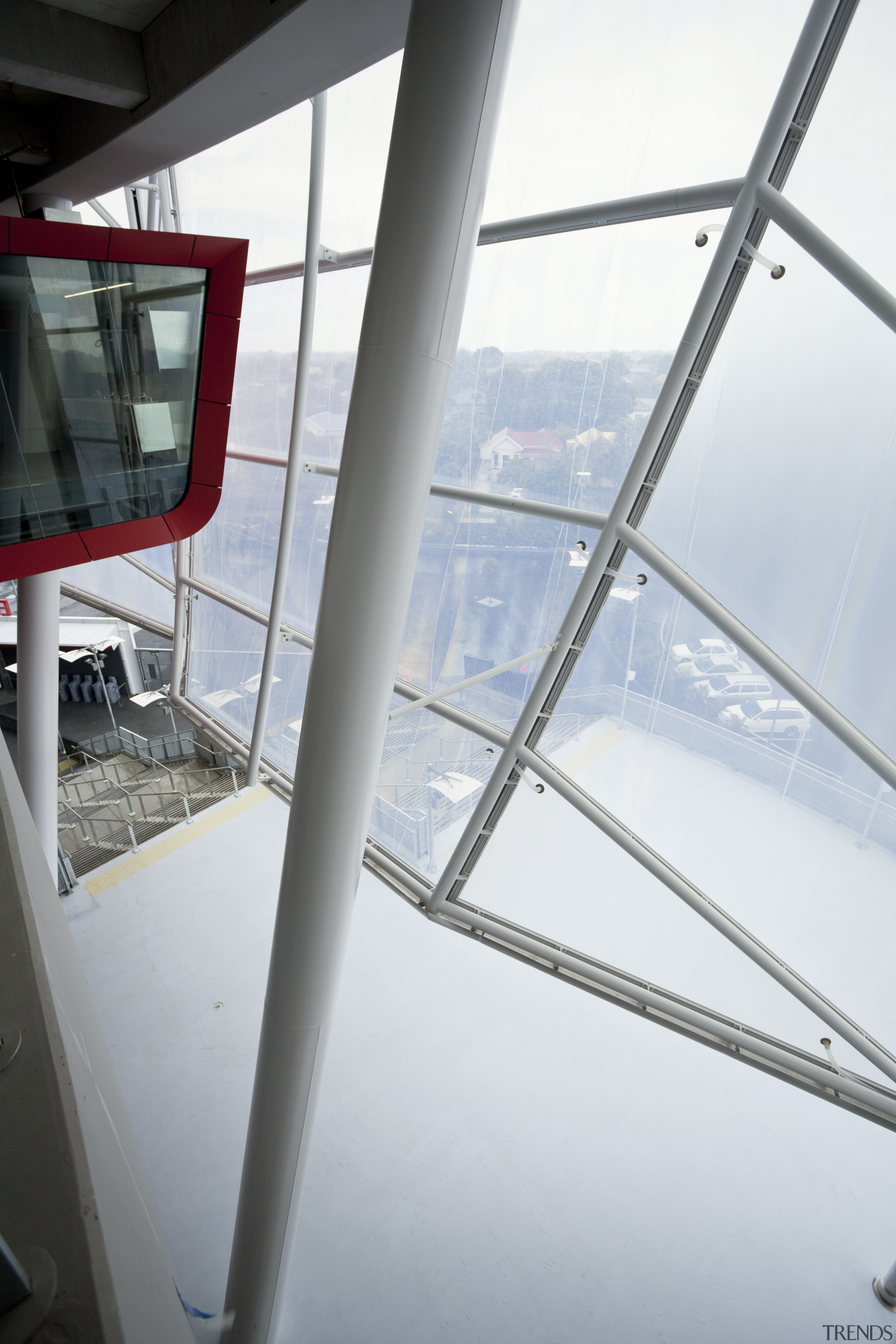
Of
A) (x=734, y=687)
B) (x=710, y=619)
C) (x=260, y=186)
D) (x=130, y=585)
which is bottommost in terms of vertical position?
(x=130, y=585)

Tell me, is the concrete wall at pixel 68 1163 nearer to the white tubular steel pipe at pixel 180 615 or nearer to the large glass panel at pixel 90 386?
the large glass panel at pixel 90 386

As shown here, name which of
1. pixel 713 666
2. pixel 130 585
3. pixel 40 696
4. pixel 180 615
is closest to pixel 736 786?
pixel 713 666

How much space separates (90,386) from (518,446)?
4.52m

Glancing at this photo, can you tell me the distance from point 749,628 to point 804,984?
2908mm

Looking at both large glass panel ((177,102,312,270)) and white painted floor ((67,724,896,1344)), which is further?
large glass panel ((177,102,312,270))

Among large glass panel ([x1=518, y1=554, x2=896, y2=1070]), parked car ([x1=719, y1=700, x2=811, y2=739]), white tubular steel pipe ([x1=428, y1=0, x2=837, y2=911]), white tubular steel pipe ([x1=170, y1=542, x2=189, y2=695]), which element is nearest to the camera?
white tubular steel pipe ([x1=428, y1=0, x2=837, y2=911])

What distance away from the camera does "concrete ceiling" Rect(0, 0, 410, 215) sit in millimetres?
4043

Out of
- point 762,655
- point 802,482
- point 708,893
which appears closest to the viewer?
point 802,482

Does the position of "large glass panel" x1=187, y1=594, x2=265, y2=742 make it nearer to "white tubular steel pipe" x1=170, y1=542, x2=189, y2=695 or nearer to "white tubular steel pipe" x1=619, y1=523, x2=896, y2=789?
"white tubular steel pipe" x1=170, y1=542, x2=189, y2=695

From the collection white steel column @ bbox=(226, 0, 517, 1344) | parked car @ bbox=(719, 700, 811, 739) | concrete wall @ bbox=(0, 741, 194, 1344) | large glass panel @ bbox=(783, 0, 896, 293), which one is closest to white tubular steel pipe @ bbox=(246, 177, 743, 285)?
large glass panel @ bbox=(783, 0, 896, 293)

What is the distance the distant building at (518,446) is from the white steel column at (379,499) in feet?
9.69

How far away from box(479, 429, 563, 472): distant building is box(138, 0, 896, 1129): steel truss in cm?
37

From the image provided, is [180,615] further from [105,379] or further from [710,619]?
[710,619]

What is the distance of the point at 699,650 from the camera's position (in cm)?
566
